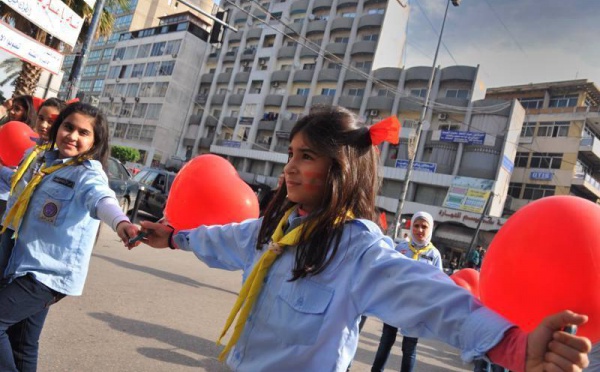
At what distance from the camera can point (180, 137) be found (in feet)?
157

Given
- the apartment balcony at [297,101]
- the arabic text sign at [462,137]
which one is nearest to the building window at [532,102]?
the arabic text sign at [462,137]

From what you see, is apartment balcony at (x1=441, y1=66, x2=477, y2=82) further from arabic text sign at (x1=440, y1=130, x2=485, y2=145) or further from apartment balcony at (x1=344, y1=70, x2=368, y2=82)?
apartment balcony at (x1=344, y1=70, x2=368, y2=82)

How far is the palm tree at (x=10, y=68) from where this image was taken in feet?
48.8

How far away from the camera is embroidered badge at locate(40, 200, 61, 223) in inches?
89.7

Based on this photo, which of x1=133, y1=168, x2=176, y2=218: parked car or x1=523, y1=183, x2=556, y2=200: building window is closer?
x1=133, y1=168, x2=176, y2=218: parked car

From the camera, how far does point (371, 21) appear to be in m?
37.9

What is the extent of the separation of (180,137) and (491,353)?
49034mm

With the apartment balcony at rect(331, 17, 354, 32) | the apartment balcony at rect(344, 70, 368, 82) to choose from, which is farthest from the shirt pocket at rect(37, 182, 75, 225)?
the apartment balcony at rect(331, 17, 354, 32)

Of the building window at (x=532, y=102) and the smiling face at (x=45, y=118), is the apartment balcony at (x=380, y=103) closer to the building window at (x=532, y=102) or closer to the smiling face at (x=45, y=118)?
the building window at (x=532, y=102)

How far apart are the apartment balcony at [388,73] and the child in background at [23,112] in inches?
1309

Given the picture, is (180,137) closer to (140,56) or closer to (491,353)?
(140,56)

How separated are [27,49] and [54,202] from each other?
5604 mm

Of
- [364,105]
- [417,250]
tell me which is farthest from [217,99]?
[417,250]

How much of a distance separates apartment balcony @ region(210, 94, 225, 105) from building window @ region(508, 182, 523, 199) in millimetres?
28250
